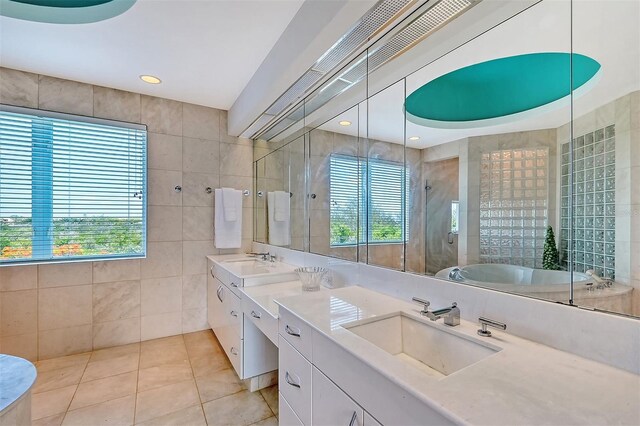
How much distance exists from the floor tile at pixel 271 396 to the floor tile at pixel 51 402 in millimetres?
1310

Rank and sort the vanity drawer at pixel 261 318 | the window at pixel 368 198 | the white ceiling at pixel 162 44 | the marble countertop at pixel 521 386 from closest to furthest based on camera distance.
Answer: the marble countertop at pixel 521 386, the vanity drawer at pixel 261 318, the white ceiling at pixel 162 44, the window at pixel 368 198

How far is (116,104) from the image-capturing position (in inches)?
108

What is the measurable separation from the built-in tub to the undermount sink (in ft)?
0.88

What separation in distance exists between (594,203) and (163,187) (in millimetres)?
3280

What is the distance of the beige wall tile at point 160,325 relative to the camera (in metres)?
2.87

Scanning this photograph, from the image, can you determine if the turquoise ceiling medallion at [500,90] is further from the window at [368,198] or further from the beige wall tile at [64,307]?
the beige wall tile at [64,307]

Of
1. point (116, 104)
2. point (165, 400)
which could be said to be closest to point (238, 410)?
point (165, 400)

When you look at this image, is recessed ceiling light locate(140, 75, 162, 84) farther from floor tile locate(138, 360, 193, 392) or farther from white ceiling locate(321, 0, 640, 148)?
floor tile locate(138, 360, 193, 392)

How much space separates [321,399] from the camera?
104 cm

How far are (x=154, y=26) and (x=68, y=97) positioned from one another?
143 centimetres

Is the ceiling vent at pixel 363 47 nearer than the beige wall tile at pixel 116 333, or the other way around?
the ceiling vent at pixel 363 47

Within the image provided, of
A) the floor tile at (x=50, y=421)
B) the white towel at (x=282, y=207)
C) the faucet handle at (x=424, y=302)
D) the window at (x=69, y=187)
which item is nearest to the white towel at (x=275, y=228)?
the white towel at (x=282, y=207)

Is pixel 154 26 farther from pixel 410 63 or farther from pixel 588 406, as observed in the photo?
pixel 588 406

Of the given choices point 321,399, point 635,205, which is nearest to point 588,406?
point 635,205
